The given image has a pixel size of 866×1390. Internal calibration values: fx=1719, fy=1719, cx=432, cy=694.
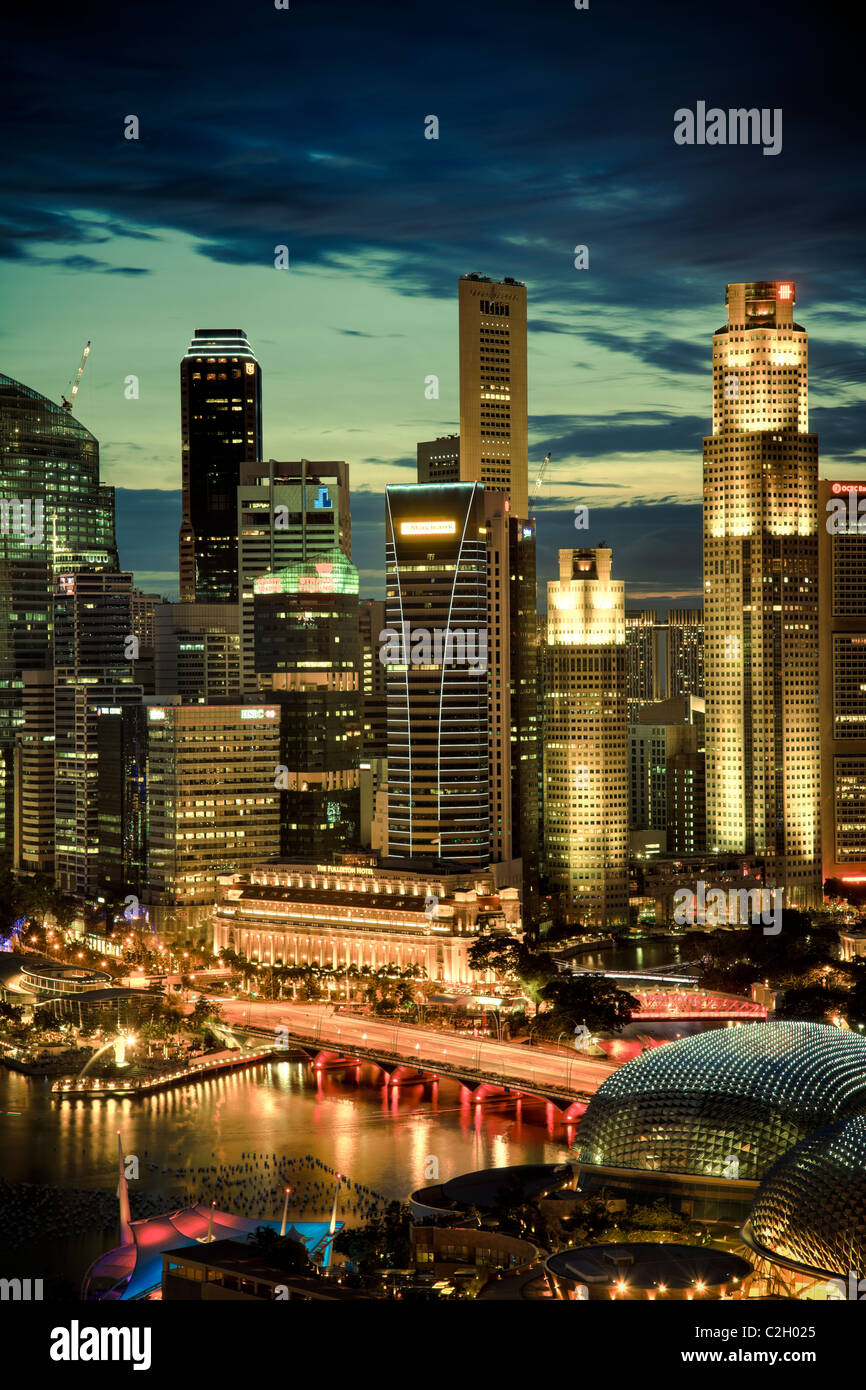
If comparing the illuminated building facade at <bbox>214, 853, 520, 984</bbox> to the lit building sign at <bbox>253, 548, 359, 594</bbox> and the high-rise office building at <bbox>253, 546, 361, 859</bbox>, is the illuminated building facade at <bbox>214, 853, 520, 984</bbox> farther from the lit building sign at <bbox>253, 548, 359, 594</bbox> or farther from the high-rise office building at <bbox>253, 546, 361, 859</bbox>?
the lit building sign at <bbox>253, 548, 359, 594</bbox>

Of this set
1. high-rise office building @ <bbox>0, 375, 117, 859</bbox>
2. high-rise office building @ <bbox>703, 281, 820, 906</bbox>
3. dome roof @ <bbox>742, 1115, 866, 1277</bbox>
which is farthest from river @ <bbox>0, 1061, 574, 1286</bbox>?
high-rise office building @ <bbox>0, 375, 117, 859</bbox>

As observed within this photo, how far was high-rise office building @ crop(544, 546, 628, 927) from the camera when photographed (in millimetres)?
68250

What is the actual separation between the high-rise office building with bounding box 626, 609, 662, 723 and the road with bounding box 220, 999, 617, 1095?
59.3 m

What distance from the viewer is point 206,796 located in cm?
6350

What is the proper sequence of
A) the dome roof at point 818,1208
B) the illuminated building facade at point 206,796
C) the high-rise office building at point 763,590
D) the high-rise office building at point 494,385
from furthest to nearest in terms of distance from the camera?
the high-rise office building at point 494,385
the high-rise office building at point 763,590
the illuminated building facade at point 206,796
the dome roof at point 818,1208

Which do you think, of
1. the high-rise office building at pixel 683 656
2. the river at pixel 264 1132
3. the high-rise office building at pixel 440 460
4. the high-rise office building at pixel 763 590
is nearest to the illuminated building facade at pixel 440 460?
the high-rise office building at pixel 440 460

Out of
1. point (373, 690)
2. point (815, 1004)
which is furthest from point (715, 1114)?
point (373, 690)

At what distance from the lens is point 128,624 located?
82000mm

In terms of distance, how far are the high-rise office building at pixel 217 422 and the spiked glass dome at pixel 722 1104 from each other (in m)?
73.2

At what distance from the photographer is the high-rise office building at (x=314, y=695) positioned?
233 ft

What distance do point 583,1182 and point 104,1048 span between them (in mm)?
18290

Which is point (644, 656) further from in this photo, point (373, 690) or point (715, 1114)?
point (715, 1114)

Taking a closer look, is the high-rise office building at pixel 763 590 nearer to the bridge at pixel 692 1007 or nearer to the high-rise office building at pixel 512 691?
the high-rise office building at pixel 512 691

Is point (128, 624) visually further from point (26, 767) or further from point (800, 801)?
point (800, 801)
